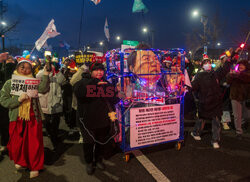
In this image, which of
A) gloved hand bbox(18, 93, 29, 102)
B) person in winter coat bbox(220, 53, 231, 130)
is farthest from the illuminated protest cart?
person in winter coat bbox(220, 53, 231, 130)

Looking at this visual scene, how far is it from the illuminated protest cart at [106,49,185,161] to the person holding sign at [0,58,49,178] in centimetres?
155

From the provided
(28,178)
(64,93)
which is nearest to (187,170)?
(28,178)

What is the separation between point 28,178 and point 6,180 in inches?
13.8

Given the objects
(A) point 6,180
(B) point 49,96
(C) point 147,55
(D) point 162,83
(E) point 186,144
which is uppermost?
(C) point 147,55

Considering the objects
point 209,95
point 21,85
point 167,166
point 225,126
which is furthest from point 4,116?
point 225,126

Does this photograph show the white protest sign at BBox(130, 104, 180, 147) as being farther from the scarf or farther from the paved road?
the scarf

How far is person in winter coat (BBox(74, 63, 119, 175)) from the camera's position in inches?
127

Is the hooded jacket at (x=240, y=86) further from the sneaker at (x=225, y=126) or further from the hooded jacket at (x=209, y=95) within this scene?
the sneaker at (x=225, y=126)

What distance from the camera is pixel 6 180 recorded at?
319cm

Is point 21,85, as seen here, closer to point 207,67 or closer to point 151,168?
point 151,168

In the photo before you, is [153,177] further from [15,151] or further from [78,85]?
[15,151]

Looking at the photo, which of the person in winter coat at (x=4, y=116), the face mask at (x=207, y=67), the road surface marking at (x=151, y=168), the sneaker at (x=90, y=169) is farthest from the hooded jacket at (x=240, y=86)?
the person in winter coat at (x=4, y=116)

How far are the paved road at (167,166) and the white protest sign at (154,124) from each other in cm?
43

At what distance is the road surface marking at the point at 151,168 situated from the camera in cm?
319
